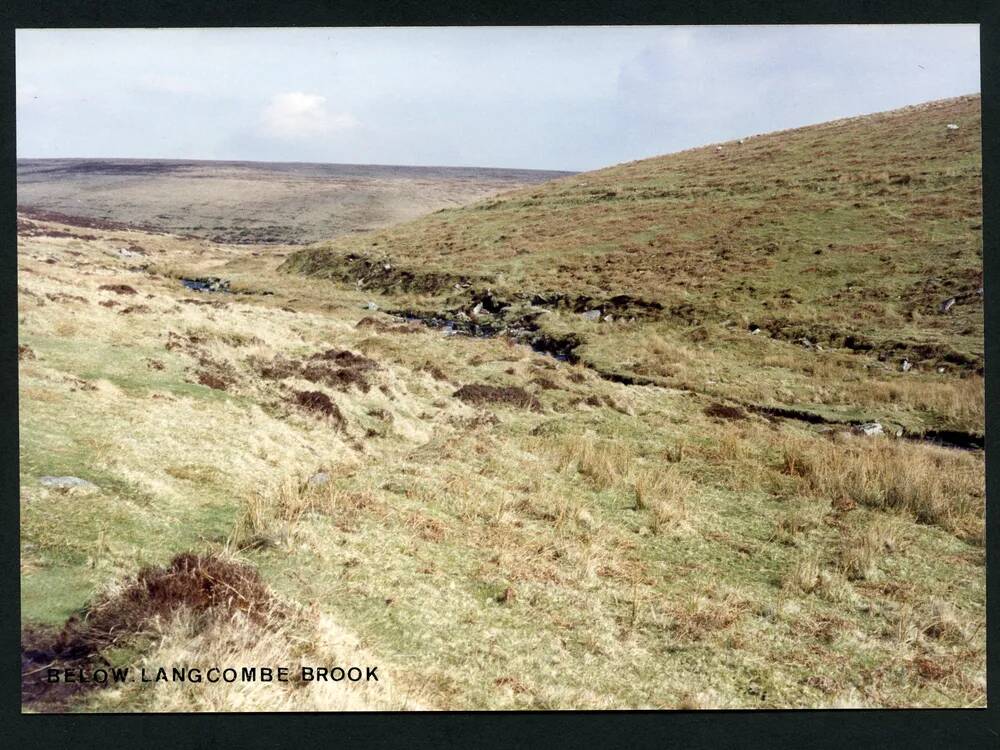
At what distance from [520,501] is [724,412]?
883cm

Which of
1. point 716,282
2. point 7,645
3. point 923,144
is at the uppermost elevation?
point 923,144

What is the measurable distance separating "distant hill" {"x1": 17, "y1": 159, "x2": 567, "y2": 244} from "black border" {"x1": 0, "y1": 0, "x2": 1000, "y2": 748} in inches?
1416

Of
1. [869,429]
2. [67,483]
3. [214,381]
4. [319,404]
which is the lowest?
[869,429]

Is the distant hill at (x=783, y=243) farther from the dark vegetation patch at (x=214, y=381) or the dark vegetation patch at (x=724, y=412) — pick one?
the dark vegetation patch at (x=214, y=381)

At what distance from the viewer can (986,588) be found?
23.6 feet

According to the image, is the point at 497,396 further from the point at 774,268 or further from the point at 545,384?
the point at 774,268

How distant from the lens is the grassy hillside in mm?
16969

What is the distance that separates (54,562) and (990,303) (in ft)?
37.9

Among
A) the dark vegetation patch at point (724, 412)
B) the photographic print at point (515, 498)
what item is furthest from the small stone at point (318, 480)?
the dark vegetation patch at point (724, 412)

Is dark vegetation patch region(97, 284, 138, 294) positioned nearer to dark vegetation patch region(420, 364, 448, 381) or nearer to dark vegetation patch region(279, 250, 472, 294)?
dark vegetation patch region(420, 364, 448, 381)

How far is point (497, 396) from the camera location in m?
14.6

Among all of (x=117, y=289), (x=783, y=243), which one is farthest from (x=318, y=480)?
(x=783, y=243)

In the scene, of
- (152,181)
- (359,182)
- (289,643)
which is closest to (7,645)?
(289,643)

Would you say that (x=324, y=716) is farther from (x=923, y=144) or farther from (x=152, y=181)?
(x=152, y=181)
